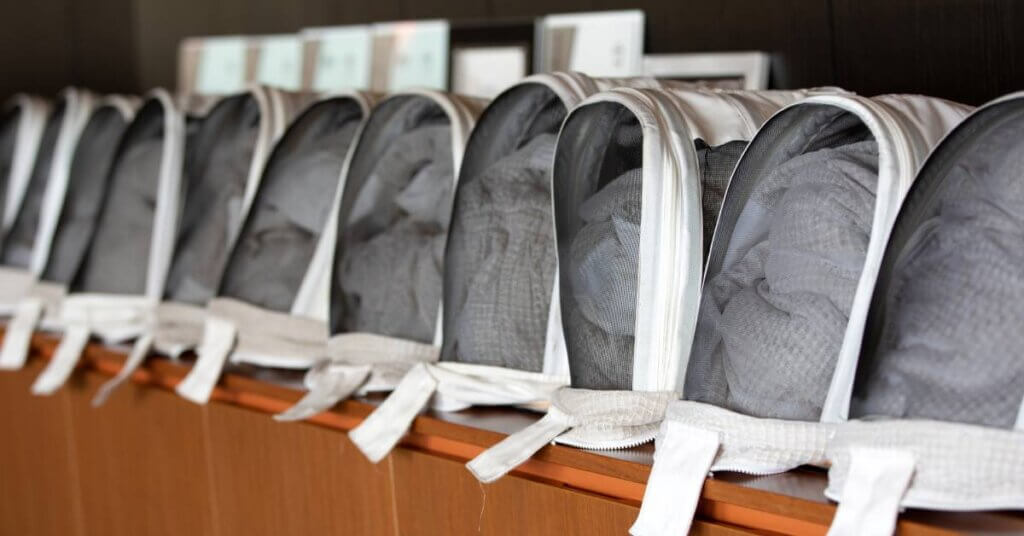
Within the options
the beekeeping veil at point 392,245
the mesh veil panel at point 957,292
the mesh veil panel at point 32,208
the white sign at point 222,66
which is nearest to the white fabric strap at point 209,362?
the beekeeping veil at point 392,245

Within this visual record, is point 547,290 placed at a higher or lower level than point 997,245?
lower

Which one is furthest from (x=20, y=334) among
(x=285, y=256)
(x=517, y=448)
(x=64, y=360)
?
(x=517, y=448)

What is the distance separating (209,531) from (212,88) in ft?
5.22

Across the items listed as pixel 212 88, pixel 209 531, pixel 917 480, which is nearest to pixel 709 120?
pixel 917 480

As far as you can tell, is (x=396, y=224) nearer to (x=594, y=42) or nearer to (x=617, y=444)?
(x=617, y=444)

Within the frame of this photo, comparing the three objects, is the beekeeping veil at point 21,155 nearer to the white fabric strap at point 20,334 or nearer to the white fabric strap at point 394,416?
the white fabric strap at point 20,334

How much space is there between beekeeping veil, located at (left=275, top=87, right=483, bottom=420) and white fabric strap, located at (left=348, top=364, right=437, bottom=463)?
92 mm

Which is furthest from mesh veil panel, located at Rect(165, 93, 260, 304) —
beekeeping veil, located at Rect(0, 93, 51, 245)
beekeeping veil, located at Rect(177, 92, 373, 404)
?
beekeeping veil, located at Rect(0, 93, 51, 245)

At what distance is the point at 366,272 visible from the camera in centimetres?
165

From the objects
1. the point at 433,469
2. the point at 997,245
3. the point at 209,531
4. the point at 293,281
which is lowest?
the point at 209,531

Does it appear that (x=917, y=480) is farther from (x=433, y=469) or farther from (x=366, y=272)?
(x=366, y=272)

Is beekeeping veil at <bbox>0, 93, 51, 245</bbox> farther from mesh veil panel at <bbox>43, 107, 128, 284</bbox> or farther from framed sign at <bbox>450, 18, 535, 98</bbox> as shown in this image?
framed sign at <bbox>450, 18, 535, 98</bbox>

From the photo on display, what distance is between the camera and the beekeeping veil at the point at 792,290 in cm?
108

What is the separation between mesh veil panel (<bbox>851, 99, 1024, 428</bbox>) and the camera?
949 millimetres
